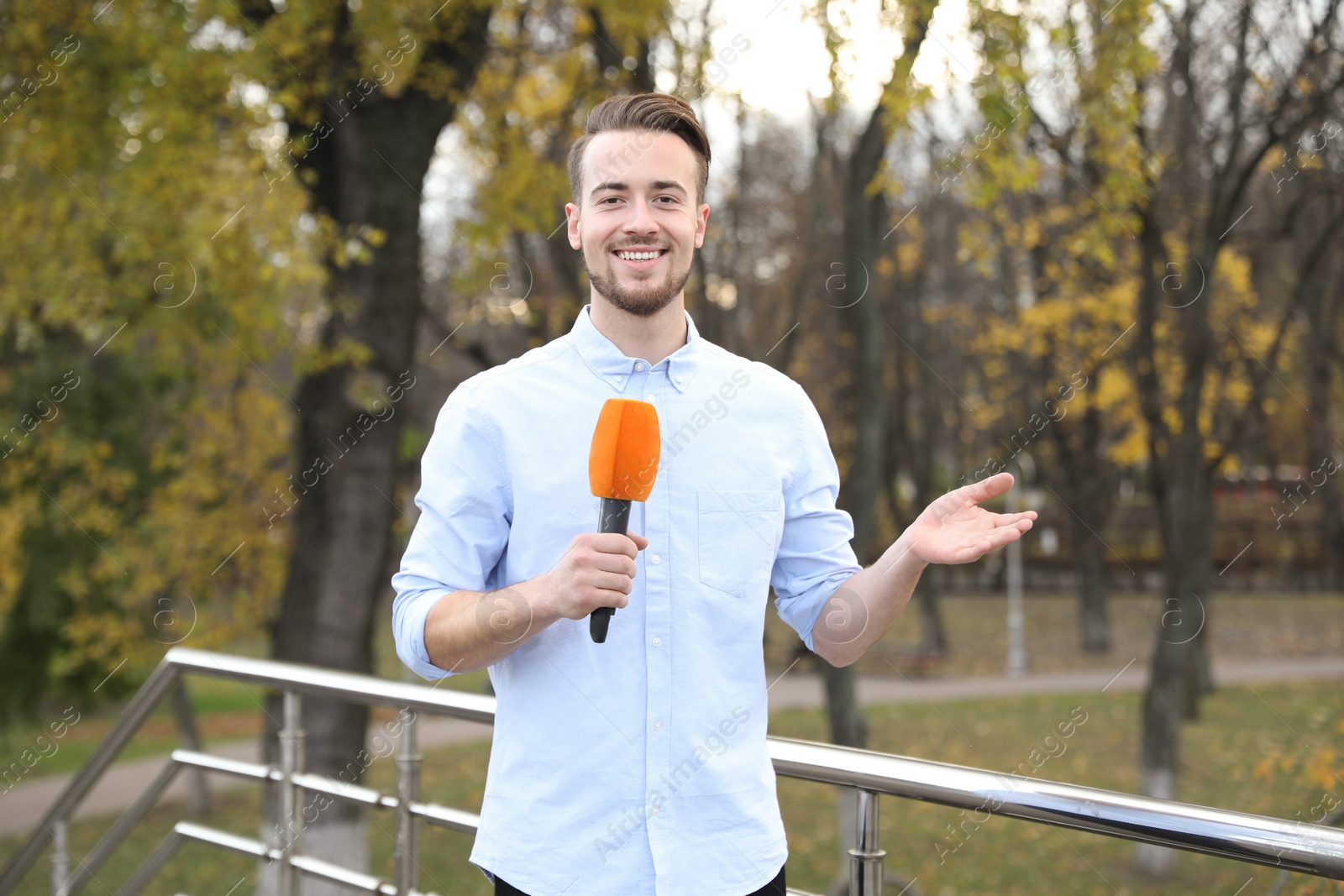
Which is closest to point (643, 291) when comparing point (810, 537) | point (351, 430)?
point (810, 537)

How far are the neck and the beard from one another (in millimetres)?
22

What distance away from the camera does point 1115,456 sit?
61.8ft

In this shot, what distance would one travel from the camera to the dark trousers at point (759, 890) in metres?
1.90

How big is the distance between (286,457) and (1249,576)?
23.5 m

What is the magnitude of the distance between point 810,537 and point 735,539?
220 mm

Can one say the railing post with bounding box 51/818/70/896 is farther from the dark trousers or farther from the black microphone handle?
the black microphone handle

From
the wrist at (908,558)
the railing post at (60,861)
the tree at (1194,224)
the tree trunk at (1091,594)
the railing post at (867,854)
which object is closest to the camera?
the wrist at (908,558)

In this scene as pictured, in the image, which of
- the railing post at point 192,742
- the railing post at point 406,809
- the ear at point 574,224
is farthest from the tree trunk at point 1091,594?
the ear at point 574,224

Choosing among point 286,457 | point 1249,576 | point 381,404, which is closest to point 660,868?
point 381,404

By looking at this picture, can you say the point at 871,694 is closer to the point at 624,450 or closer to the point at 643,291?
the point at 643,291

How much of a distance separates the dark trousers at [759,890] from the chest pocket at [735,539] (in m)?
0.49

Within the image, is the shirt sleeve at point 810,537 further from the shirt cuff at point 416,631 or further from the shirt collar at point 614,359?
the shirt cuff at point 416,631

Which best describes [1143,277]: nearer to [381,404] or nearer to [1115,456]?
[381,404]

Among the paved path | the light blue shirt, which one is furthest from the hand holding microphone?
the paved path
